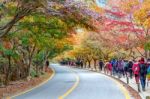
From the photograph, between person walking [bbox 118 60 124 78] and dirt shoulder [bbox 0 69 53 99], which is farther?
person walking [bbox 118 60 124 78]

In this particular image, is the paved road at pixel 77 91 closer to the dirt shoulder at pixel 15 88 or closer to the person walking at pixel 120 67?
the dirt shoulder at pixel 15 88

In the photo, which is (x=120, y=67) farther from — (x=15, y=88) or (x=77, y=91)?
(x=77, y=91)

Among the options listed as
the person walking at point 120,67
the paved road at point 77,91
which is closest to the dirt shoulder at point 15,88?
the paved road at point 77,91

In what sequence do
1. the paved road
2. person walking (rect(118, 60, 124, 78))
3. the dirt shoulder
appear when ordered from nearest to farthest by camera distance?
the paved road → the dirt shoulder → person walking (rect(118, 60, 124, 78))

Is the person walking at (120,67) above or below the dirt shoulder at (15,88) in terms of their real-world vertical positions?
above

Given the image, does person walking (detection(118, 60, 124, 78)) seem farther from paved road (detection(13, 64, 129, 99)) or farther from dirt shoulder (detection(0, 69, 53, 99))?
dirt shoulder (detection(0, 69, 53, 99))

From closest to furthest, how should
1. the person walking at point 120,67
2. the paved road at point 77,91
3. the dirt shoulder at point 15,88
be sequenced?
the paved road at point 77,91 < the dirt shoulder at point 15,88 < the person walking at point 120,67

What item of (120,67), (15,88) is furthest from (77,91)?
(120,67)

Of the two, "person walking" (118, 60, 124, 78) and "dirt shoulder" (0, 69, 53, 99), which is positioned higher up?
"person walking" (118, 60, 124, 78)

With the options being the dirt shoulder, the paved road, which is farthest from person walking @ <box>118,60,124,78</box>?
the dirt shoulder

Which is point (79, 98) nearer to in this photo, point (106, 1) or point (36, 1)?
point (36, 1)

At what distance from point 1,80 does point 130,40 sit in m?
14.8

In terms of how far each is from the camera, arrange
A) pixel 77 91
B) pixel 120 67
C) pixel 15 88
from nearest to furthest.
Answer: pixel 77 91
pixel 15 88
pixel 120 67

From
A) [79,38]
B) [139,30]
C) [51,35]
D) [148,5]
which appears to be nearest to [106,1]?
[139,30]
